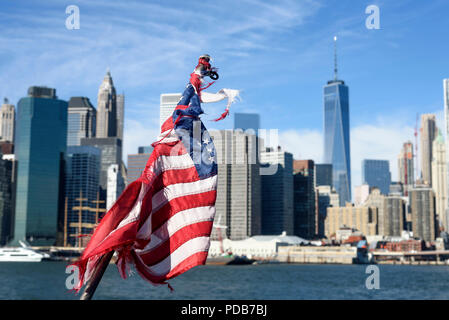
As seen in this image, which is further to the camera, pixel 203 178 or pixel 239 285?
pixel 239 285

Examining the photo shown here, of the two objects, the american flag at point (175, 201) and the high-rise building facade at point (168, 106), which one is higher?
the high-rise building facade at point (168, 106)

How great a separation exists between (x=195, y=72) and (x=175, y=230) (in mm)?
1766

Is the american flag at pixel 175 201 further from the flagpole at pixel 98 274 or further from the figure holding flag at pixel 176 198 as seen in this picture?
the flagpole at pixel 98 274

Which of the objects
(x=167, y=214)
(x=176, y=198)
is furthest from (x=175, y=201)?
(x=167, y=214)

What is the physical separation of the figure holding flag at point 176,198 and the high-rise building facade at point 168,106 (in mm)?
260

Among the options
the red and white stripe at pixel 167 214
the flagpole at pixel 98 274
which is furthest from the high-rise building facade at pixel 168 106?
the flagpole at pixel 98 274

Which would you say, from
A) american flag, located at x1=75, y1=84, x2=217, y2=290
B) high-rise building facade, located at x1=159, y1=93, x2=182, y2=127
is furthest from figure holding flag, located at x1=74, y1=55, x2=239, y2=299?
high-rise building facade, located at x1=159, y1=93, x2=182, y2=127

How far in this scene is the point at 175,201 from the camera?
6762 mm

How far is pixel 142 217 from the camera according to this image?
6.48m

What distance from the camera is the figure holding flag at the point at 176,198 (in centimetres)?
655

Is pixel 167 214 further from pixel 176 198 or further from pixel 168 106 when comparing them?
pixel 168 106

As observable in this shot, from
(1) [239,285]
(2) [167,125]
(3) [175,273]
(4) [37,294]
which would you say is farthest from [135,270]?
(1) [239,285]

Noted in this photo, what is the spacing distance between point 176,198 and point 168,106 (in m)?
1.16
